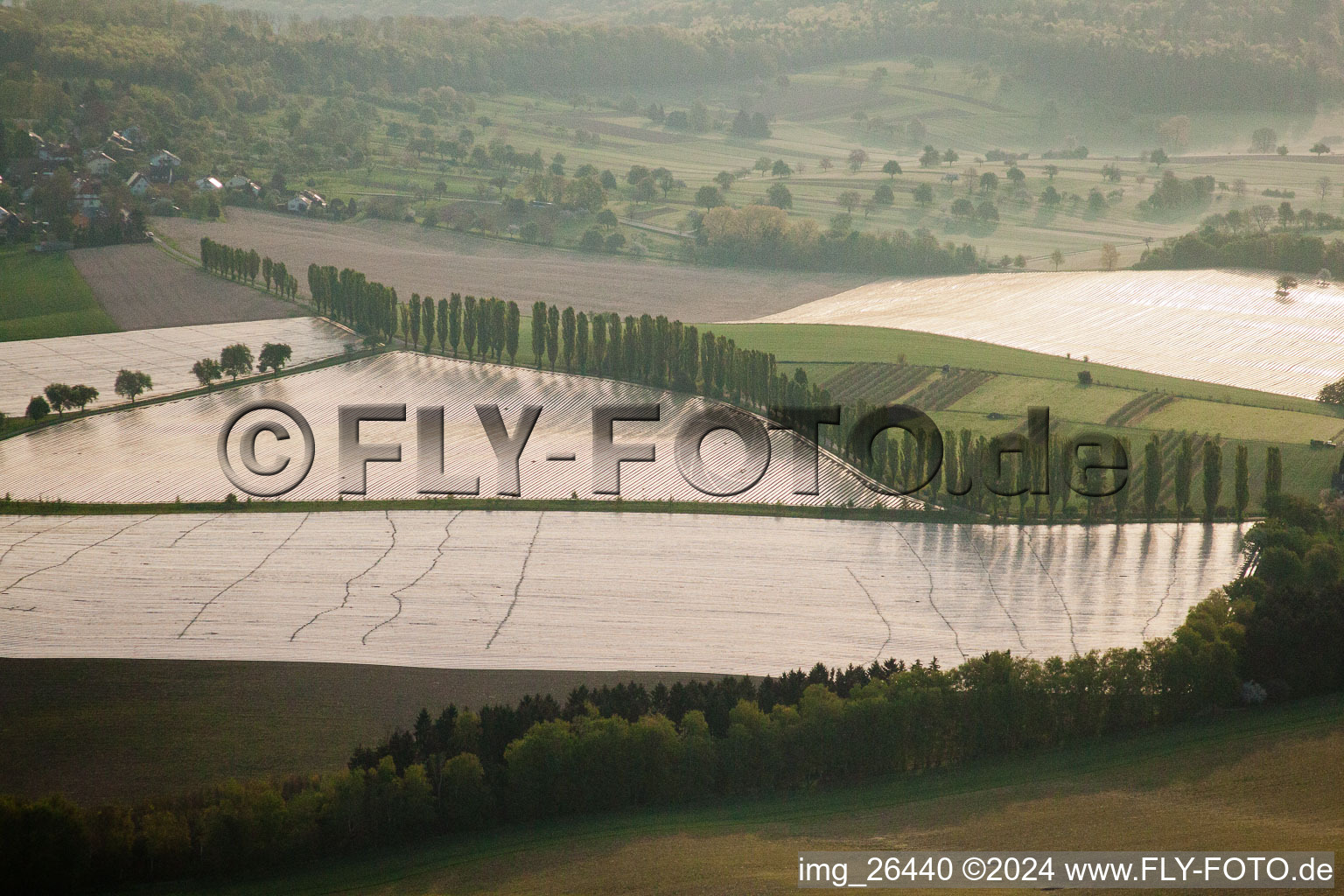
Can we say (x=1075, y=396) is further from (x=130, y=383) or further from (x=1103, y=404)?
(x=130, y=383)

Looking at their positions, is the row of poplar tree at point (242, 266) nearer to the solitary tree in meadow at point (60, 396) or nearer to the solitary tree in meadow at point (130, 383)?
the solitary tree in meadow at point (130, 383)

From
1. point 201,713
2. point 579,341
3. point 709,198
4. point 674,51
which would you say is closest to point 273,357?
point 579,341

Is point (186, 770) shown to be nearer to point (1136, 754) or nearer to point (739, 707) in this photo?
point (739, 707)

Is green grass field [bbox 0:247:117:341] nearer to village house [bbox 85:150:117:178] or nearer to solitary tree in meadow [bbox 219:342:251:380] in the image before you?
solitary tree in meadow [bbox 219:342:251:380]

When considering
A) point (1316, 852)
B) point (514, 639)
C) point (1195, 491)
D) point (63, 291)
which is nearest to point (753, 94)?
point (63, 291)

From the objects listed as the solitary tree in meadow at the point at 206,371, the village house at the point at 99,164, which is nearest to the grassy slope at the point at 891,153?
the village house at the point at 99,164
